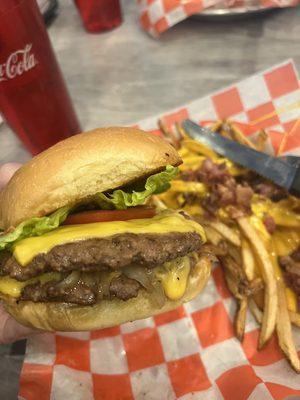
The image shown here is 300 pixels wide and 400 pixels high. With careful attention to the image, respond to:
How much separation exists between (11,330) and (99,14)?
2.76 m

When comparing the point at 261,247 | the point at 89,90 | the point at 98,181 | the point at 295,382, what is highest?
the point at 98,181

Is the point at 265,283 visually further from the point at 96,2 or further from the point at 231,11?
the point at 96,2

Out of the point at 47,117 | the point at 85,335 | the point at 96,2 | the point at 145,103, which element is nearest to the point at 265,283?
the point at 85,335

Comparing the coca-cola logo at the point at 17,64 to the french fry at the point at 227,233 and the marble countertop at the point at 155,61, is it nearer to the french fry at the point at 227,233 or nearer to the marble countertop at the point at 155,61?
the marble countertop at the point at 155,61

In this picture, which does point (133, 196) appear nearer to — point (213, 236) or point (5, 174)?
point (213, 236)

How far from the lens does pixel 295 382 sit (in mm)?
1442

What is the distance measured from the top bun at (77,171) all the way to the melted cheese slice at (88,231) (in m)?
0.09

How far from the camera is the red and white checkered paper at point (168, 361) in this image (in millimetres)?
1506

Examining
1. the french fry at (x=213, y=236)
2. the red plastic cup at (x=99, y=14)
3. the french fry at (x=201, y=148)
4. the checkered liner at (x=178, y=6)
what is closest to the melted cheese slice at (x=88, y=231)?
the french fry at (x=213, y=236)

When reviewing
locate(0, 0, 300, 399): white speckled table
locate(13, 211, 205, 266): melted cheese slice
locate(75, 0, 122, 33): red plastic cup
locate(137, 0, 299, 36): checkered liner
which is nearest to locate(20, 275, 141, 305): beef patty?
locate(13, 211, 205, 266): melted cheese slice

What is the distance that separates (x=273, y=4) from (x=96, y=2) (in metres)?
1.38

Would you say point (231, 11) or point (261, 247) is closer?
point (261, 247)

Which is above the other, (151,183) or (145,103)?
(151,183)

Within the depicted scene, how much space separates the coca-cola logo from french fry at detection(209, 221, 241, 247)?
1140 millimetres
